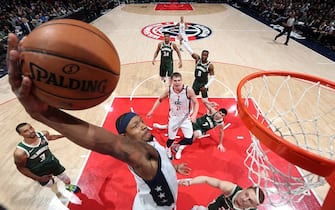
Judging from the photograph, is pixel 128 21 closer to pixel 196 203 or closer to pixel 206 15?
pixel 206 15

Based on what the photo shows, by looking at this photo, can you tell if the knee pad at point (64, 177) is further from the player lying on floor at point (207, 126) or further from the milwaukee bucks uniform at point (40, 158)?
the player lying on floor at point (207, 126)

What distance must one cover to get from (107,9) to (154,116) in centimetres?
1589

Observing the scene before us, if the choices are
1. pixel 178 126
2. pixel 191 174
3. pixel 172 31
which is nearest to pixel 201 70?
pixel 178 126

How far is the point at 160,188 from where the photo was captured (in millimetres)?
1974

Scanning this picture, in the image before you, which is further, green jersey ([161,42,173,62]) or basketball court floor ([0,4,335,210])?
green jersey ([161,42,173,62])

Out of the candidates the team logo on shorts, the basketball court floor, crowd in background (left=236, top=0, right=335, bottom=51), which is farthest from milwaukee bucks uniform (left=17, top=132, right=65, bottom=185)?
crowd in background (left=236, top=0, right=335, bottom=51)

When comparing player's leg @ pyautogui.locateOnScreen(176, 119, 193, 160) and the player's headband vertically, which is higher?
the player's headband

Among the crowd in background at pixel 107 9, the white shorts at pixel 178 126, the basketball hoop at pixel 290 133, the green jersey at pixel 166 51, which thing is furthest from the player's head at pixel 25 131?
the crowd in background at pixel 107 9

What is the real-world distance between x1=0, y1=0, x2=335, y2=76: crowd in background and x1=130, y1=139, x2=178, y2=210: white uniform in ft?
26.6

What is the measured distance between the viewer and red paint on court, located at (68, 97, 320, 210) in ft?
11.2

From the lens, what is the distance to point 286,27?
10.4 metres

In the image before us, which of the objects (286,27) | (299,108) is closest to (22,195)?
(299,108)

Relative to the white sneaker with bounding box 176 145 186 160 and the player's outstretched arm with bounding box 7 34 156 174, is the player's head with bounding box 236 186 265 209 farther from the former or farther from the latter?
the white sneaker with bounding box 176 145 186 160

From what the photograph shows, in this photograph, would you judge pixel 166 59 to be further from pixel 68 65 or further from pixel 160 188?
pixel 68 65
